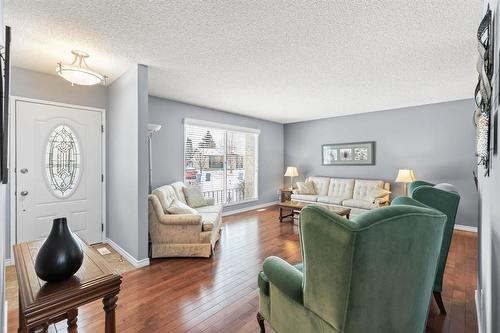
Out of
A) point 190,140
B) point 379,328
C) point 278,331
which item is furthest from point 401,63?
point 190,140

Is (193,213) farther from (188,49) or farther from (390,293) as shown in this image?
(390,293)

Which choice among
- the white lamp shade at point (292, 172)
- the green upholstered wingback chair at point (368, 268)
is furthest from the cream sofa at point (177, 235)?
the white lamp shade at point (292, 172)

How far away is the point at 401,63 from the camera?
289 cm

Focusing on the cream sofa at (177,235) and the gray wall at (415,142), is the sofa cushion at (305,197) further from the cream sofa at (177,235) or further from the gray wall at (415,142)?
the cream sofa at (177,235)

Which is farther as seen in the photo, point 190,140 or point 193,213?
point 190,140

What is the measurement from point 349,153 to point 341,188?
→ 0.93m

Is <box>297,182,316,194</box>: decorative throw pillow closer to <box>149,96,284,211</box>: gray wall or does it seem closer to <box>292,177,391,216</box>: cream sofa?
<box>292,177,391,216</box>: cream sofa

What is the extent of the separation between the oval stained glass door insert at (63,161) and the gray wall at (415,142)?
5357 millimetres

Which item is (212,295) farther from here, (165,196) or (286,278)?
(165,196)

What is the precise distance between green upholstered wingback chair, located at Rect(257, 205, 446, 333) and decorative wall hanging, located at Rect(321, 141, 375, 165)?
480 centimetres

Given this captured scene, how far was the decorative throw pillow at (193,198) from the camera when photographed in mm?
4309

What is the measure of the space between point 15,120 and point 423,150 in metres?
6.82

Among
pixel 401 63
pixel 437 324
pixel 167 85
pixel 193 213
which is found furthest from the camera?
pixel 167 85

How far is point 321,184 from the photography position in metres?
6.09
